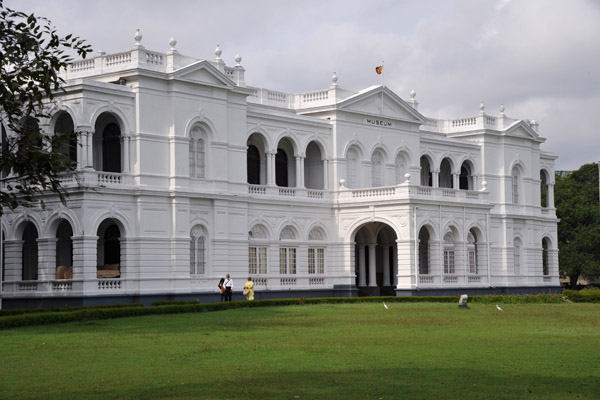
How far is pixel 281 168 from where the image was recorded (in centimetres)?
6031

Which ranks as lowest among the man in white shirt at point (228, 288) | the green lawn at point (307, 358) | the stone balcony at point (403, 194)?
the green lawn at point (307, 358)

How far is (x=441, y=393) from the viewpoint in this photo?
1725 cm

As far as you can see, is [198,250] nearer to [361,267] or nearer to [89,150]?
[89,150]

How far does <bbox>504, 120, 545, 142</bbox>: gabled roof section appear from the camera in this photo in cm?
7162

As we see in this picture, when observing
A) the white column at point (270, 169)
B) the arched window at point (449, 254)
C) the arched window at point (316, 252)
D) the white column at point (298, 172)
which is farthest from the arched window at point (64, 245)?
the arched window at point (449, 254)

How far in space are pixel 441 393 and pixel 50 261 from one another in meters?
33.2

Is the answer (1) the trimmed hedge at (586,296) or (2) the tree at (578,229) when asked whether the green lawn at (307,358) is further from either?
(2) the tree at (578,229)

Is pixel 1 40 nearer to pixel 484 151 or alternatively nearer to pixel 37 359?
pixel 37 359

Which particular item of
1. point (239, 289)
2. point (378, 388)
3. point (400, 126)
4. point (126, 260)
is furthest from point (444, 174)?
point (378, 388)

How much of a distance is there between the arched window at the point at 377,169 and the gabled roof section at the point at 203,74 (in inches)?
513

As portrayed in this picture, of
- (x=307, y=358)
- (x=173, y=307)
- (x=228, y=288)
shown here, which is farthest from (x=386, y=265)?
(x=307, y=358)

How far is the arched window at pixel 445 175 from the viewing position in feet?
233

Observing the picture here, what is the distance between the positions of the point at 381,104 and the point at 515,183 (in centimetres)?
1568

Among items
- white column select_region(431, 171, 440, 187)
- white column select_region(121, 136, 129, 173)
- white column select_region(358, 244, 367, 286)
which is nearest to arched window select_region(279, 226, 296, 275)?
white column select_region(358, 244, 367, 286)
